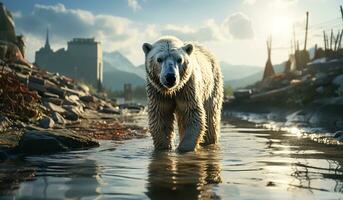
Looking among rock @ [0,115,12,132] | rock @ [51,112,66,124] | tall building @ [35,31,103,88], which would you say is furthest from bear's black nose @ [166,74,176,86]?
tall building @ [35,31,103,88]

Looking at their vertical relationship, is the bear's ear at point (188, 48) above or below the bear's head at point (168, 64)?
above

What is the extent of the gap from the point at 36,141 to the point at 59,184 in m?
3.41

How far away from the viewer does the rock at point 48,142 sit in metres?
8.61

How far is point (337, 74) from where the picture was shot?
2531cm

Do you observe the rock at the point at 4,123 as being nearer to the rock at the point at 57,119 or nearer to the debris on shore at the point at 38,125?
the debris on shore at the point at 38,125

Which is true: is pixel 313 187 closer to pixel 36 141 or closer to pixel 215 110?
pixel 36 141

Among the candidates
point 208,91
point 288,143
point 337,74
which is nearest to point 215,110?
point 208,91

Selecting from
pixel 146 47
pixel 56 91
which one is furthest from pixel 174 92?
pixel 56 91

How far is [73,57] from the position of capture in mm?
162625

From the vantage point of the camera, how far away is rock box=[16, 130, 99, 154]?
28.2ft

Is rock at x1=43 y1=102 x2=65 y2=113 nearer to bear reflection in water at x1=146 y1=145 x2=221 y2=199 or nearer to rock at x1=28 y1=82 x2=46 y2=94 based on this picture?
rock at x1=28 y1=82 x2=46 y2=94

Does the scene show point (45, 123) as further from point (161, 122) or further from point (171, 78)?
point (171, 78)

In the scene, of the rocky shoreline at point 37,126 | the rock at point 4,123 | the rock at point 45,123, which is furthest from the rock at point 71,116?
the rock at point 4,123

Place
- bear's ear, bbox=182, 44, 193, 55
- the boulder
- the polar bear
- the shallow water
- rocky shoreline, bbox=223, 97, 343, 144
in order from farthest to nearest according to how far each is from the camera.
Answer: the boulder
rocky shoreline, bbox=223, 97, 343, 144
bear's ear, bbox=182, 44, 193, 55
the polar bear
the shallow water
